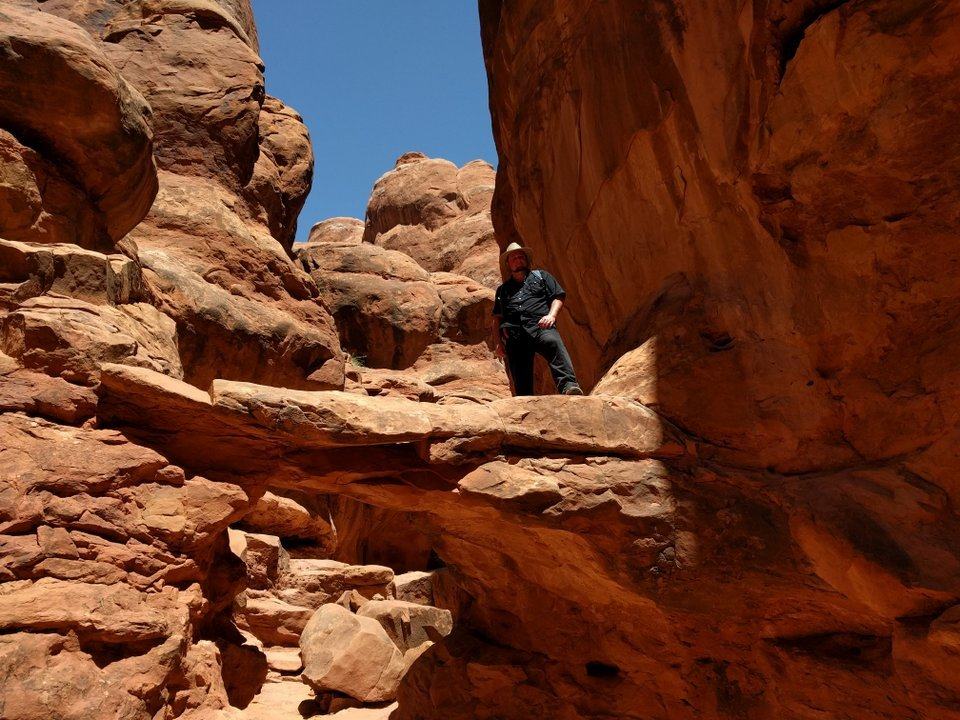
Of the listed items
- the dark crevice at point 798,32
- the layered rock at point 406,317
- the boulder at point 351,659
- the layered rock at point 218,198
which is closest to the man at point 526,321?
the dark crevice at point 798,32

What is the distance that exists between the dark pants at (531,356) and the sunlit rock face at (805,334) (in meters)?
0.32

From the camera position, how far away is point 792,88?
505 centimetres

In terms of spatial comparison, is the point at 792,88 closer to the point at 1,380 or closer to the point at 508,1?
the point at 508,1

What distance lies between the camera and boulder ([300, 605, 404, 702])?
24.5 feet

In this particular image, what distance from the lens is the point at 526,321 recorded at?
244 inches

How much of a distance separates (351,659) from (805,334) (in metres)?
5.24

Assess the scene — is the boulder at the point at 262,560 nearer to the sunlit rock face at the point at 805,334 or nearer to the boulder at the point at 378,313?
the sunlit rock face at the point at 805,334

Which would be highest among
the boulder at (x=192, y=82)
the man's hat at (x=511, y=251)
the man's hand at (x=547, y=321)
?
the boulder at (x=192, y=82)

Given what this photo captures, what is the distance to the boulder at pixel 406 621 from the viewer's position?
361 inches

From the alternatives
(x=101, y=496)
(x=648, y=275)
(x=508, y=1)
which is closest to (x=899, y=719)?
(x=648, y=275)

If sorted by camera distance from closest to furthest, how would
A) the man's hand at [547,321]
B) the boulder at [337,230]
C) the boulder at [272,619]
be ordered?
the man's hand at [547,321] → the boulder at [272,619] → the boulder at [337,230]

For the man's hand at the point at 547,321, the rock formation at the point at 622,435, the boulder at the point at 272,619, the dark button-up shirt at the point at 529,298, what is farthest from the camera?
the boulder at the point at 272,619

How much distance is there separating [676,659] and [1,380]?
4.87 metres

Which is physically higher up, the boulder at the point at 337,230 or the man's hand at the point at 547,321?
the boulder at the point at 337,230
